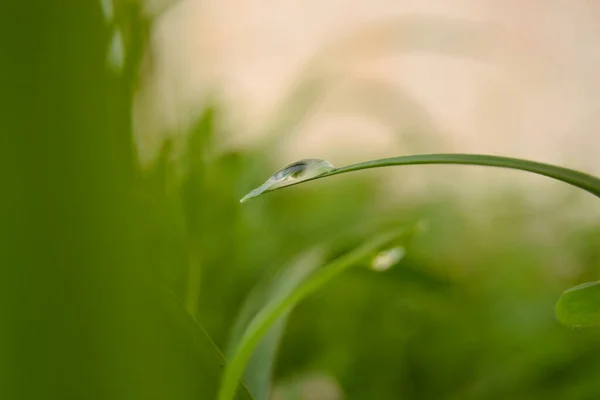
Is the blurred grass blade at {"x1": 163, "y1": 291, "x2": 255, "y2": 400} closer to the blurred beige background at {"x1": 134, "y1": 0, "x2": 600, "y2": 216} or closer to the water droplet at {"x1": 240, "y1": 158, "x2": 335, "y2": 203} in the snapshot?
the water droplet at {"x1": 240, "y1": 158, "x2": 335, "y2": 203}

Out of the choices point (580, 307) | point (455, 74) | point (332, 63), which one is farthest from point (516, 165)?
point (455, 74)

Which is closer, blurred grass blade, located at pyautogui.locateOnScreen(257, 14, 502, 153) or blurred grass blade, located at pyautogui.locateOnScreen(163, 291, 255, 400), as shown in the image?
blurred grass blade, located at pyautogui.locateOnScreen(163, 291, 255, 400)

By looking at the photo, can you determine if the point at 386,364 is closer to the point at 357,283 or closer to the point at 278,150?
the point at 357,283

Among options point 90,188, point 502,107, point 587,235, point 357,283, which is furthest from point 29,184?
point 502,107

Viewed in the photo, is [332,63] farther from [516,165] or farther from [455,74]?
[455,74]

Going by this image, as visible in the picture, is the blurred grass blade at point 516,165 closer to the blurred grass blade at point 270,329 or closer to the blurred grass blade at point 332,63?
the blurred grass blade at point 270,329

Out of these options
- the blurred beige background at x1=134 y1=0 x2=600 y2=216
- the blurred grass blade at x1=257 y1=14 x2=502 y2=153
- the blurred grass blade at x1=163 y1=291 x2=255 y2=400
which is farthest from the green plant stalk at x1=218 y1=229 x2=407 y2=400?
the blurred beige background at x1=134 y1=0 x2=600 y2=216

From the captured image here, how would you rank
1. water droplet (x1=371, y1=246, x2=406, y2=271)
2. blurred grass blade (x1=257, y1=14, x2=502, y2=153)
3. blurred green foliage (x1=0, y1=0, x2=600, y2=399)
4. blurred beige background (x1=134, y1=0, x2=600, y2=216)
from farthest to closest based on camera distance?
blurred beige background (x1=134, y1=0, x2=600, y2=216), blurred grass blade (x1=257, y1=14, x2=502, y2=153), water droplet (x1=371, y1=246, x2=406, y2=271), blurred green foliage (x1=0, y1=0, x2=600, y2=399)
